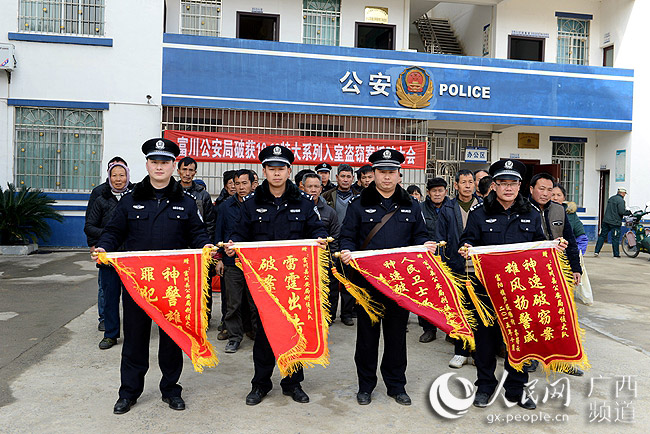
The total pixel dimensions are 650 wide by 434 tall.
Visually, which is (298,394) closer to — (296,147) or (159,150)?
(159,150)

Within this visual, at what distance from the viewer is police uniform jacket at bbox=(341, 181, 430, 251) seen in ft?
13.9

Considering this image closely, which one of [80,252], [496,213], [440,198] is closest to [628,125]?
[440,198]

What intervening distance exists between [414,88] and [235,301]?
938 cm

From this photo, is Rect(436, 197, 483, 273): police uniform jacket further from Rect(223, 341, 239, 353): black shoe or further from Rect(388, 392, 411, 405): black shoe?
Rect(223, 341, 239, 353): black shoe

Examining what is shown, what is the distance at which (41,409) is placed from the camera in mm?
3861

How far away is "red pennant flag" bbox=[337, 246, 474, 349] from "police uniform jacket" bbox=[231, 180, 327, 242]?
47 cm

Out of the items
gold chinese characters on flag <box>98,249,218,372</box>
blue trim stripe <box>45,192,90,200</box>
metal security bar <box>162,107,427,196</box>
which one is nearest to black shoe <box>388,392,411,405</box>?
gold chinese characters on flag <box>98,249,218,372</box>

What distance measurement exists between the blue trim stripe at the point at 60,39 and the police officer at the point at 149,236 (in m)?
9.29

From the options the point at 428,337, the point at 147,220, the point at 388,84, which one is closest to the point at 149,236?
the point at 147,220

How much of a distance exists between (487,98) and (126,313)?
11.9 meters

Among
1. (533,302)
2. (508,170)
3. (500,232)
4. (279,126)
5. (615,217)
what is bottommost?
(533,302)

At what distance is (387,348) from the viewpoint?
4.23m

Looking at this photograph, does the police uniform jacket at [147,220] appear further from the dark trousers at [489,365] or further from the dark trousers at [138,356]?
the dark trousers at [489,365]

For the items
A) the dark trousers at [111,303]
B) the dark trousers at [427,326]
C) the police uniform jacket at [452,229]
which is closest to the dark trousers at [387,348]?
the police uniform jacket at [452,229]
